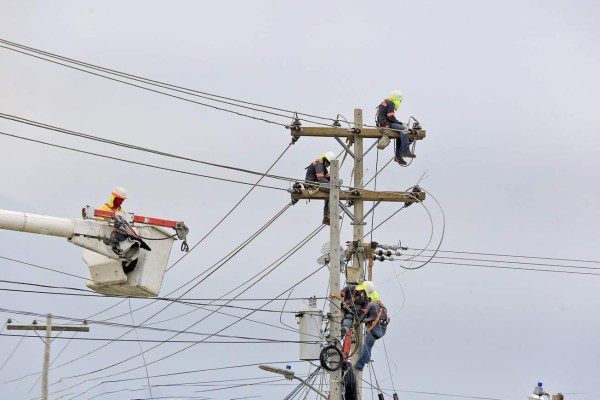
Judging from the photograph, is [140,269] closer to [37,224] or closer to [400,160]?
[37,224]

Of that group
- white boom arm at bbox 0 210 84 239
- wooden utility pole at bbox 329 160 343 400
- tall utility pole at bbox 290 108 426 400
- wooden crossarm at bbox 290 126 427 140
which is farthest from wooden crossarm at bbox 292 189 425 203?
white boom arm at bbox 0 210 84 239

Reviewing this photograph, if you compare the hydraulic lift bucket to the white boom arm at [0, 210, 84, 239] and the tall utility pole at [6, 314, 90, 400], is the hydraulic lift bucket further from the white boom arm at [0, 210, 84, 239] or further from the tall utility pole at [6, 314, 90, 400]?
the tall utility pole at [6, 314, 90, 400]

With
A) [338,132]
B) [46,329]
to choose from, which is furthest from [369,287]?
[46,329]

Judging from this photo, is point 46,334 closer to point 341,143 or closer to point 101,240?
point 341,143

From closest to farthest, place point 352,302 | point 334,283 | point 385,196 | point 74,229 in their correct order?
point 74,229
point 334,283
point 352,302
point 385,196

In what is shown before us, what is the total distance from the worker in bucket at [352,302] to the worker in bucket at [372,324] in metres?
0.14

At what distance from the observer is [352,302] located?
1347 inches

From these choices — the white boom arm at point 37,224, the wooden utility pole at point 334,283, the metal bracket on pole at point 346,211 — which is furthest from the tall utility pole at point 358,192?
the white boom arm at point 37,224

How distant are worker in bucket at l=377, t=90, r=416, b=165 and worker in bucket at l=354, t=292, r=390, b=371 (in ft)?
11.2

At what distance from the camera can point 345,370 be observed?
31.8 meters

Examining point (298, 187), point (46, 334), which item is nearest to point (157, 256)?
point (298, 187)

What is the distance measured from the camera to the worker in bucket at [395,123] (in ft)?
120

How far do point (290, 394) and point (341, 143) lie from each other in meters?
5.53

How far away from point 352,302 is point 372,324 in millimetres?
601
